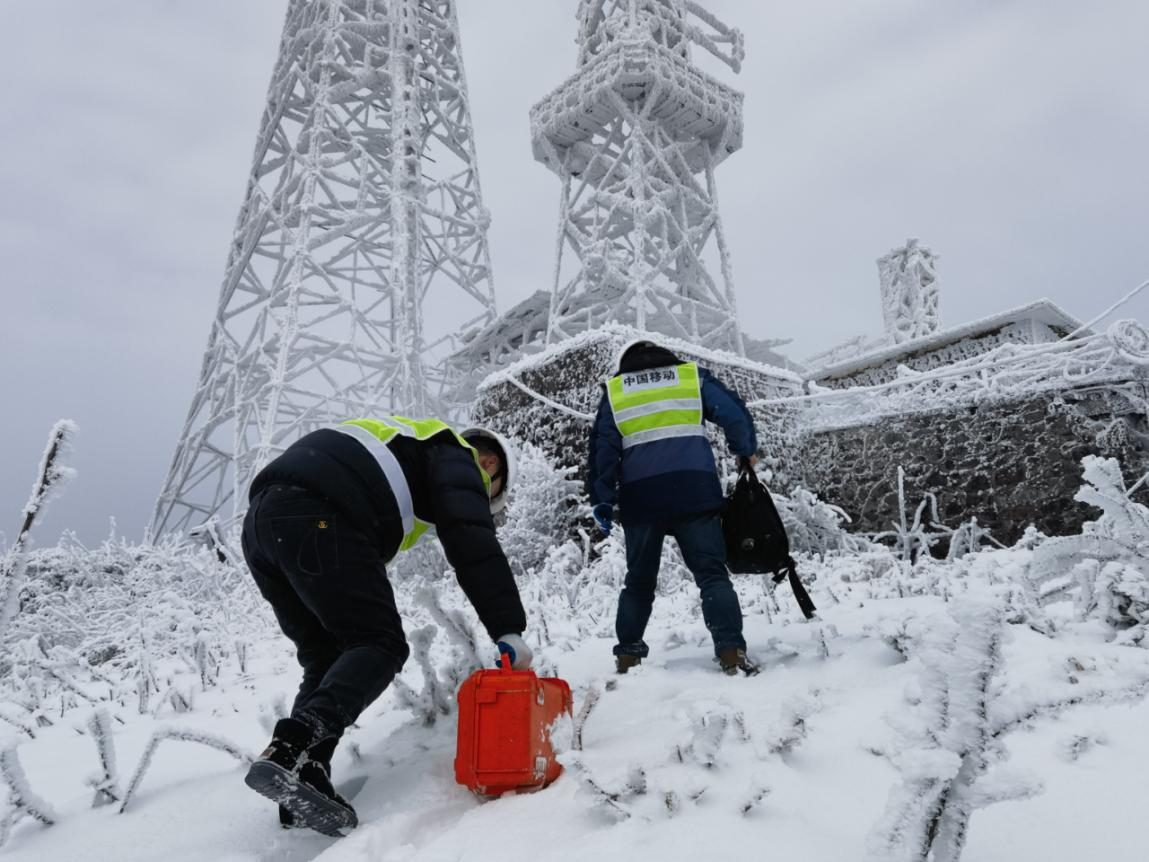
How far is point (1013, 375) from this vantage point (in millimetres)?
8000

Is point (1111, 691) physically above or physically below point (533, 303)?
below

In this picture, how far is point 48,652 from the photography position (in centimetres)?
605

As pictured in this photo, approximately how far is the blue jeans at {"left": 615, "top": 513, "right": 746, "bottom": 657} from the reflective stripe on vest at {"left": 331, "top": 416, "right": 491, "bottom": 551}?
46.4 inches

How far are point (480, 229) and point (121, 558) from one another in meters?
12.0

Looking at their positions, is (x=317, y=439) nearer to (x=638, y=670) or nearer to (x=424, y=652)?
(x=424, y=652)

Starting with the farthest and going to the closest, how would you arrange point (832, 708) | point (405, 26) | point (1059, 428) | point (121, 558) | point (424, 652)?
point (405, 26) → point (121, 558) → point (1059, 428) → point (424, 652) → point (832, 708)

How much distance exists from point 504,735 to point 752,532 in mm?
1876

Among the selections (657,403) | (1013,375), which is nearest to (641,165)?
(1013,375)

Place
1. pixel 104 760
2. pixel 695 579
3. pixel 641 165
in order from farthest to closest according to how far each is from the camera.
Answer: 1. pixel 641 165
2. pixel 695 579
3. pixel 104 760

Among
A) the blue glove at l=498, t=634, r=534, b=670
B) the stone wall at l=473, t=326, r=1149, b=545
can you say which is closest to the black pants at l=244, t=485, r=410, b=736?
the blue glove at l=498, t=634, r=534, b=670

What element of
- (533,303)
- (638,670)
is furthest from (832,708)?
(533,303)

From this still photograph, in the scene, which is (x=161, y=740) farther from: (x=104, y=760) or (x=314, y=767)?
(x=314, y=767)

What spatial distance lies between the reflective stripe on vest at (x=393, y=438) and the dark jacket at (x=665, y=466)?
45.0 inches

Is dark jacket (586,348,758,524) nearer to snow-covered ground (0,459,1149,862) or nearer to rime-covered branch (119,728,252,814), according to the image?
snow-covered ground (0,459,1149,862)
